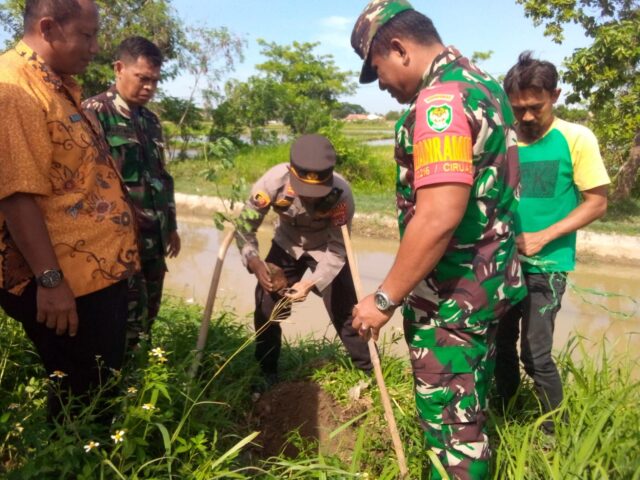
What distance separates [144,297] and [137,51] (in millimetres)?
1259

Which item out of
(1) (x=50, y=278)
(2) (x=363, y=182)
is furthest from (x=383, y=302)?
(2) (x=363, y=182)

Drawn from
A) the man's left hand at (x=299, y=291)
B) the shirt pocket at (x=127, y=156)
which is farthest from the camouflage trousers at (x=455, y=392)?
the shirt pocket at (x=127, y=156)

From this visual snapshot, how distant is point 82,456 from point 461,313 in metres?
1.19

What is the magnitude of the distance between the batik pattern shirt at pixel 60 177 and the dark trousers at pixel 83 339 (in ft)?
0.19

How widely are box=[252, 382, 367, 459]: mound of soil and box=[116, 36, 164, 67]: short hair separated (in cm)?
185

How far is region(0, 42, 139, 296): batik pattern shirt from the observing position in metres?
1.44

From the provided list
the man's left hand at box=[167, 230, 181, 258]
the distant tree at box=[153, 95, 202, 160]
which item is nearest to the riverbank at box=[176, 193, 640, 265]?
the man's left hand at box=[167, 230, 181, 258]

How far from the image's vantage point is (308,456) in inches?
88.2

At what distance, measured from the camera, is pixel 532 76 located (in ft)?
6.97

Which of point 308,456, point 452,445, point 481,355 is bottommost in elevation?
point 308,456

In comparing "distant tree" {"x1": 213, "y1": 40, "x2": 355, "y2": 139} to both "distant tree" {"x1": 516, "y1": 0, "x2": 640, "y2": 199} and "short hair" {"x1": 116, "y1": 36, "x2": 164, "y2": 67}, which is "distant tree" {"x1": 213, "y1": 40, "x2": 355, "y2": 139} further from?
"short hair" {"x1": 116, "y1": 36, "x2": 164, "y2": 67}

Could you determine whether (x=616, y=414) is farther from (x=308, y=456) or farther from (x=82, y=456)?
(x=82, y=456)

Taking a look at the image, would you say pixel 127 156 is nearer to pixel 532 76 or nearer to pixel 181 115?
pixel 532 76

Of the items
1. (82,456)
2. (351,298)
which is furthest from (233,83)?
(82,456)
